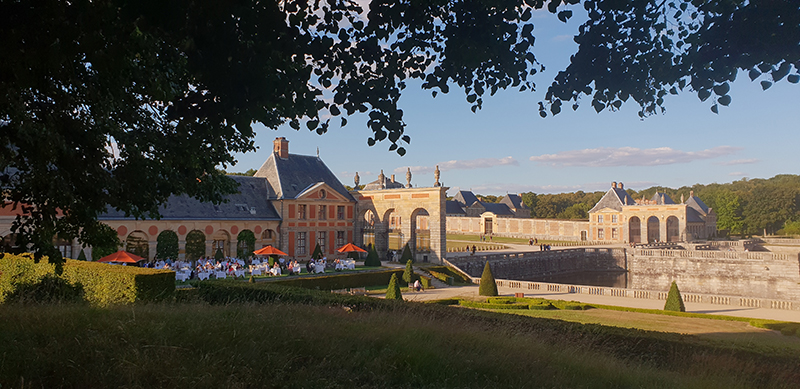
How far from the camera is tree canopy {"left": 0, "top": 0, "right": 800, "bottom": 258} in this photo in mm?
3990

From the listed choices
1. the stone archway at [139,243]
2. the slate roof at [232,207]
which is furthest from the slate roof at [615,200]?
the stone archway at [139,243]

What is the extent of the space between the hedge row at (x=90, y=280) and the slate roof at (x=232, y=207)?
10.1 metres

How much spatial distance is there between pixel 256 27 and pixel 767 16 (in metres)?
4.32

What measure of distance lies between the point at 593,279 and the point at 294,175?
87.2 ft

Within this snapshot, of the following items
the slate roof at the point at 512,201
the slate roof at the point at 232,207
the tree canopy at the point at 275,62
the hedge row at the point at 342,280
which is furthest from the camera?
the slate roof at the point at 512,201

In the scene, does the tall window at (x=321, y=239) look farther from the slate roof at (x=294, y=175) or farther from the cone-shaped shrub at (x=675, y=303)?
the cone-shaped shrub at (x=675, y=303)

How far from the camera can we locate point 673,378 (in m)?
6.24

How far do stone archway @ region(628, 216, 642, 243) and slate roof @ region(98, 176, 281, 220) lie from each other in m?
45.8

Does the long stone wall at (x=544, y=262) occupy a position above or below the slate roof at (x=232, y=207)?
below

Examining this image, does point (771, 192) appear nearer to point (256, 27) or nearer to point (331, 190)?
point (331, 190)

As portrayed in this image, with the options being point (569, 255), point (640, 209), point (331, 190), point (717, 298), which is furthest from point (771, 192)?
point (331, 190)

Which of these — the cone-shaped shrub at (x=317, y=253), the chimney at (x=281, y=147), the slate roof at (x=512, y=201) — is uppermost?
the chimney at (x=281, y=147)

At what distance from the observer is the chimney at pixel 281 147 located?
36.6 m

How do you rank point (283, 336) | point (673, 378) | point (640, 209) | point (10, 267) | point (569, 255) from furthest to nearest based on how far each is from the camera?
1. point (640, 209)
2. point (569, 255)
3. point (10, 267)
4. point (673, 378)
5. point (283, 336)
